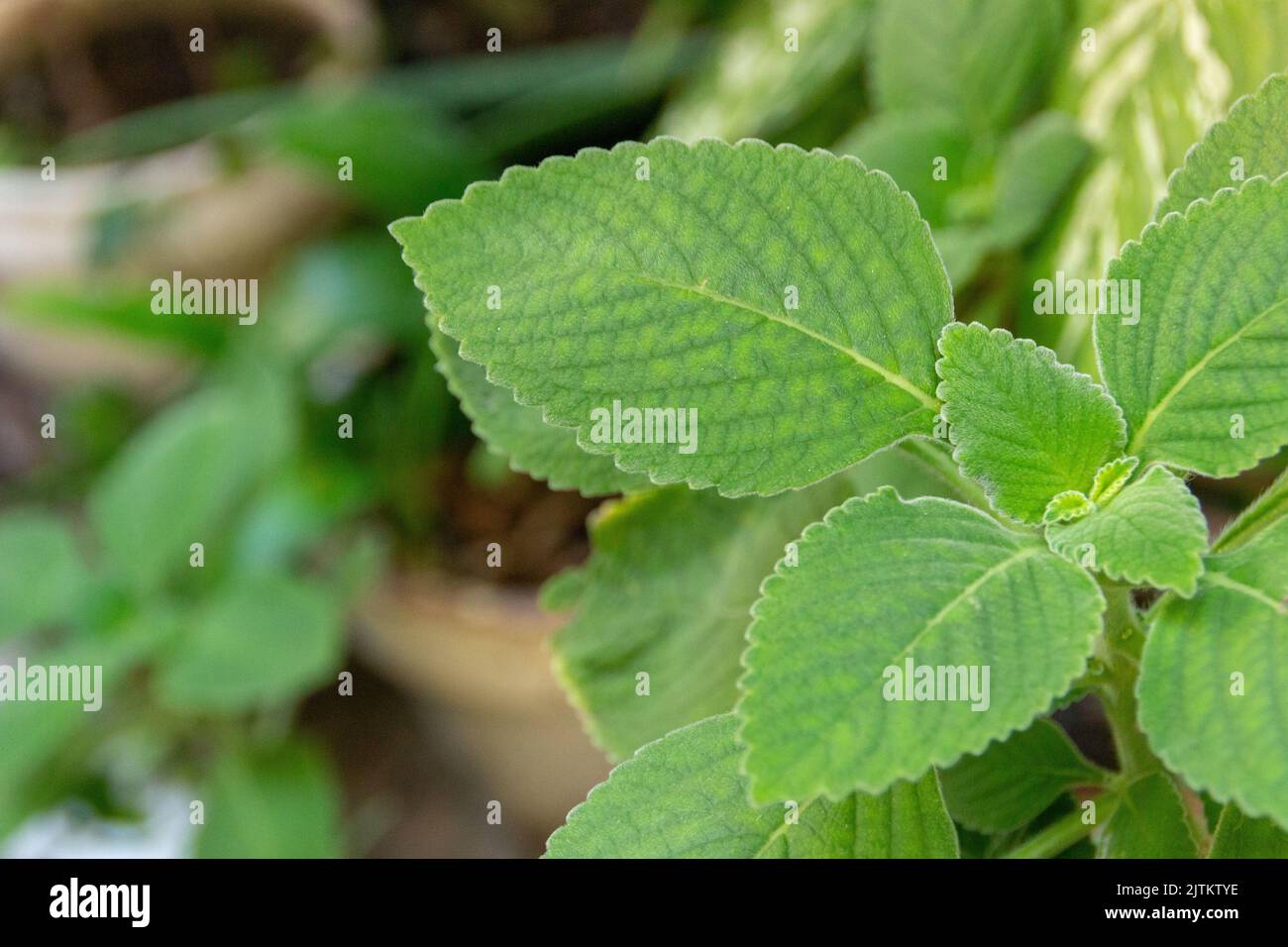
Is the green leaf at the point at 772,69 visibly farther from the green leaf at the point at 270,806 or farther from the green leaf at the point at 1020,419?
the green leaf at the point at 270,806

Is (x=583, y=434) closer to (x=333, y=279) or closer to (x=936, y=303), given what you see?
(x=936, y=303)

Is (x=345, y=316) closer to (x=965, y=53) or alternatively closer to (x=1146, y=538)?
(x=965, y=53)

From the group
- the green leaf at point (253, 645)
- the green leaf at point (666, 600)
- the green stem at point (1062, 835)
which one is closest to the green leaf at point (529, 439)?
the green leaf at point (666, 600)

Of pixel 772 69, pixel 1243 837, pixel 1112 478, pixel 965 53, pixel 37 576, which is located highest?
pixel 772 69
